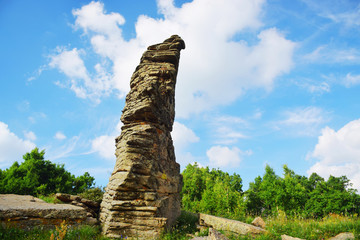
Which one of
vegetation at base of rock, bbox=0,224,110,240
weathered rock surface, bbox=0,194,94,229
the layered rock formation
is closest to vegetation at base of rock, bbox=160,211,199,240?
the layered rock formation

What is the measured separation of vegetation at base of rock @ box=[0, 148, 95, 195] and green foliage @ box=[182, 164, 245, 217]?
552 inches

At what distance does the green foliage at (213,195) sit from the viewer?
23109 mm

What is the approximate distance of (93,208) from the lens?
447 inches

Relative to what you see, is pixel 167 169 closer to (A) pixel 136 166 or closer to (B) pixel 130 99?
(A) pixel 136 166

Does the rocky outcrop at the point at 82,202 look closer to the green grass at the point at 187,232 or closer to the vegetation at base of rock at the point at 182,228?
the green grass at the point at 187,232

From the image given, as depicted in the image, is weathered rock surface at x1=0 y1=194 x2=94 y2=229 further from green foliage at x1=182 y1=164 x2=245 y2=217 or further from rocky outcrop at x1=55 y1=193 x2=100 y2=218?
green foliage at x1=182 y1=164 x2=245 y2=217

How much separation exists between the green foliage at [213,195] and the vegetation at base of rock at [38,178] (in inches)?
552

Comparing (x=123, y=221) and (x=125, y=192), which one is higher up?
(x=125, y=192)

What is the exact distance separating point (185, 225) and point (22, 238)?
805 centimetres

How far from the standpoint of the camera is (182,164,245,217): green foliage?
23109mm

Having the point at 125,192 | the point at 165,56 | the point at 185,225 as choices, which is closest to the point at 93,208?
the point at 125,192

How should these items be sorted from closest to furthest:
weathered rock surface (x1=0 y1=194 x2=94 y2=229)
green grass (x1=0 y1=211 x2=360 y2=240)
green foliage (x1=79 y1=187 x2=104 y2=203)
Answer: green grass (x1=0 y1=211 x2=360 y2=240) < weathered rock surface (x1=0 y1=194 x2=94 y2=229) < green foliage (x1=79 y1=187 x2=104 y2=203)

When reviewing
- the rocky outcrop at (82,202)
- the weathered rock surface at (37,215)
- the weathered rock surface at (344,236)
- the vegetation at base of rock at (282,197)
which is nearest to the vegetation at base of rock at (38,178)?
the rocky outcrop at (82,202)

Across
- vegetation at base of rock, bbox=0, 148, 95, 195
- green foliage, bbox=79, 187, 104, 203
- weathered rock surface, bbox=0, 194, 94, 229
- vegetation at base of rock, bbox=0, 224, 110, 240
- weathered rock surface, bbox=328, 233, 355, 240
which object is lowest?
weathered rock surface, bbox=328, 233, 355, 240
